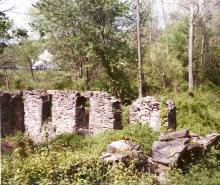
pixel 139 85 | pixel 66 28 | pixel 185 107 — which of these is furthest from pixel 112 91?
pixel 185 107

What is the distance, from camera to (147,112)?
57.9 ft

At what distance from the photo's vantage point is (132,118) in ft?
59.0

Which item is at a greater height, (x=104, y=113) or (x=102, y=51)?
(x=102, y=51)

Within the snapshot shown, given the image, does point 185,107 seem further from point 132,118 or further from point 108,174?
point 108,174

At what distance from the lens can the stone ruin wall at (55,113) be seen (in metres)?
18.6

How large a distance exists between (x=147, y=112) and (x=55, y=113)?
15.3 ft

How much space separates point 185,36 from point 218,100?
11193 millimetres

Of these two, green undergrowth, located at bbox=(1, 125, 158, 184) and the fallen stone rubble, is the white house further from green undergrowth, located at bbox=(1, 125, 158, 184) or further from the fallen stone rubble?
green undergrowth, located at bbox=(1, 125, 158, 184)

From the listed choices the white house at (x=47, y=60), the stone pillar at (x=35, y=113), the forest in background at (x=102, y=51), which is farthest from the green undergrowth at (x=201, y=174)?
the white house at (x=47, y=60)

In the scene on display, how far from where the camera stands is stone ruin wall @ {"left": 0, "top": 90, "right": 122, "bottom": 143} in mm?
18609

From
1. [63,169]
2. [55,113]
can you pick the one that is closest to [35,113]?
[55,113]

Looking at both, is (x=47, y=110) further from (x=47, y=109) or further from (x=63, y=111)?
(x=63, y=111)

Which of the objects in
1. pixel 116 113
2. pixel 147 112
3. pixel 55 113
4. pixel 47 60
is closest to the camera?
pixel 147 112

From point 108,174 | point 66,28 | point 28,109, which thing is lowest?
point 108,174
